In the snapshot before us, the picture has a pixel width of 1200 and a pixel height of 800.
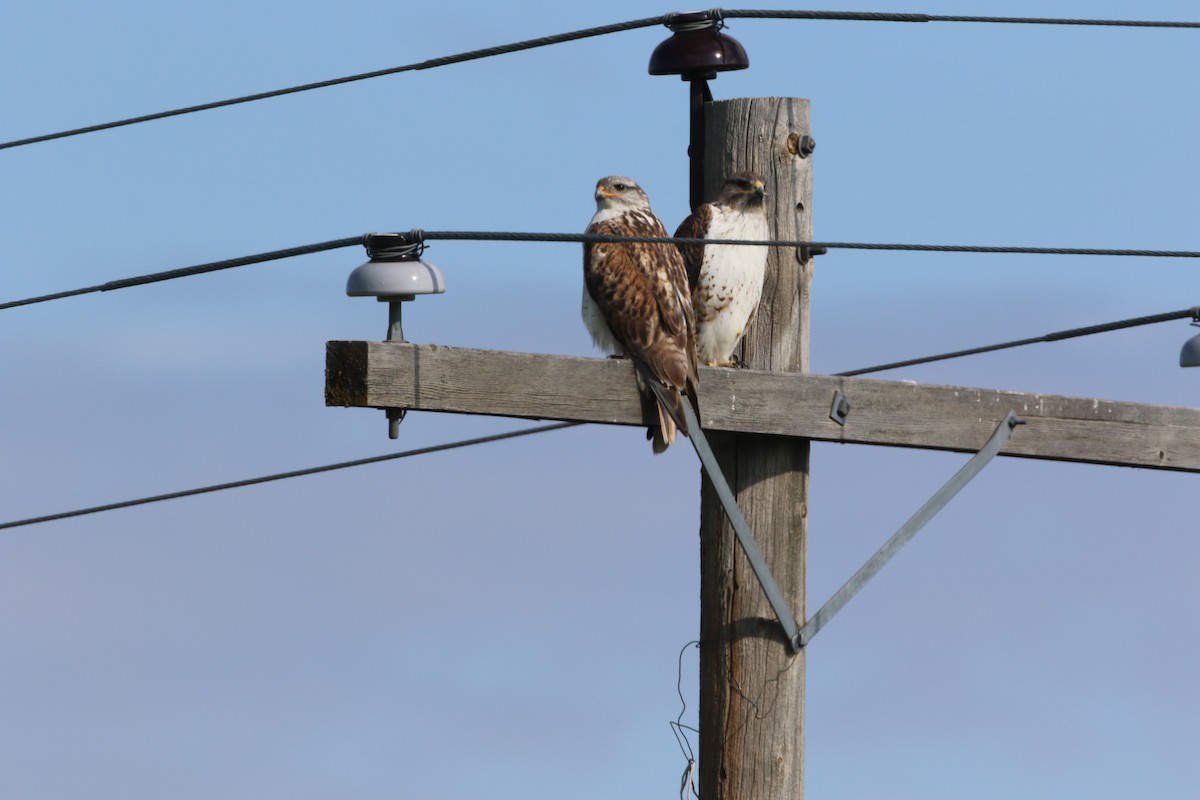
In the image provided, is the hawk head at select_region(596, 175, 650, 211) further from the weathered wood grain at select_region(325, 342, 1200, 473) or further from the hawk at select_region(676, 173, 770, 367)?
the weathered wood grain at select_region(325, 342, 1200, 473)

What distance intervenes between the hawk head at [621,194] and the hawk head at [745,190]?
1.02m

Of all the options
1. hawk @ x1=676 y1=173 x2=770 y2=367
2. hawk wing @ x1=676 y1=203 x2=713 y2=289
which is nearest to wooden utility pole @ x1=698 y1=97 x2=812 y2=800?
hawk @ x1=676 y1=173 x2=770 y2=367

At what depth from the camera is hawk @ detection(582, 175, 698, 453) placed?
6.53 meters

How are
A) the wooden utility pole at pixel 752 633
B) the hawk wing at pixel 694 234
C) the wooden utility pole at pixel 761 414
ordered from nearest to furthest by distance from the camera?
the wooden utility pole at pixel 761 414, the wooden utility pole at pixel 752 633, the hawk wing at pixel 694 234

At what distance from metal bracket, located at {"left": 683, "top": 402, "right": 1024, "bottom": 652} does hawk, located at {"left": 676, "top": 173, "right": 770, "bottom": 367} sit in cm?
66

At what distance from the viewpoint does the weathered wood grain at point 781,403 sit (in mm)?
6059

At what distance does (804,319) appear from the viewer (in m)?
7.12

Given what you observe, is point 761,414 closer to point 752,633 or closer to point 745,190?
point 752,633

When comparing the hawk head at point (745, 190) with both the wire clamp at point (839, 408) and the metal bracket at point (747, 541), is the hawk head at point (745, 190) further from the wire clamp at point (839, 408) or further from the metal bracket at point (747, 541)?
the metal bracket at point (747, 541)

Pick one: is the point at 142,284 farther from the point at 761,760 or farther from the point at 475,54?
the point at 761,760

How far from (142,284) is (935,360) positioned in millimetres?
3194

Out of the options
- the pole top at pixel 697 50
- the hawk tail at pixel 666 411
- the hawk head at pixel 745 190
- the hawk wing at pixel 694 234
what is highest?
the pole top at pixel 697 50

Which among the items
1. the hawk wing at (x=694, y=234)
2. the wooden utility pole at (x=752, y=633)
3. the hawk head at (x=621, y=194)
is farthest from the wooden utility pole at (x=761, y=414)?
the hawk head at (x=621, y=194)

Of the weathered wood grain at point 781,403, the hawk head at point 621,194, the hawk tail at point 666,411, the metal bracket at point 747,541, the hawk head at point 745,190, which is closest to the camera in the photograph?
the weathered wood grain at point 781,403
